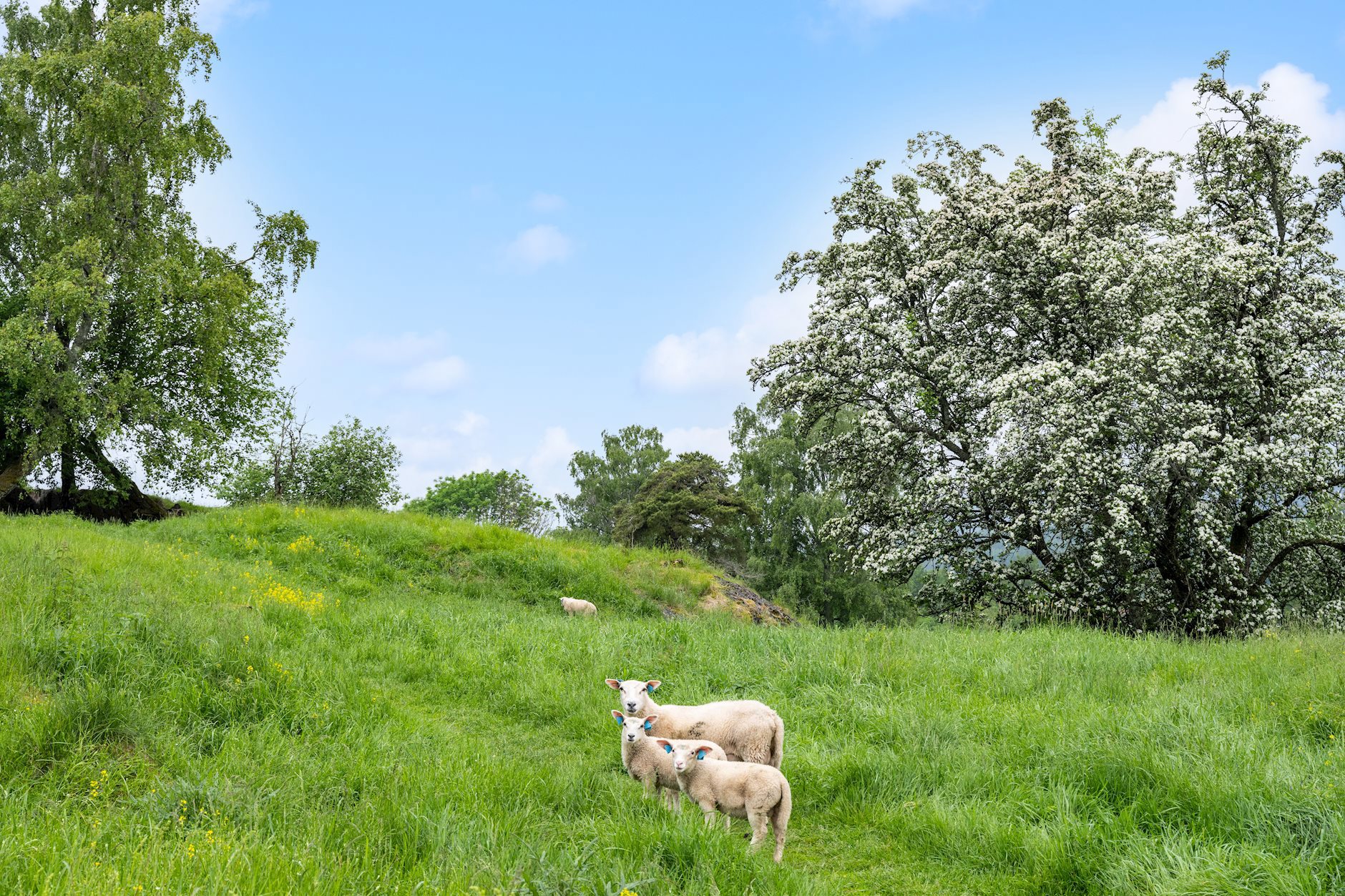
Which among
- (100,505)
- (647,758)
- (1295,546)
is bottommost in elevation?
(647,758)

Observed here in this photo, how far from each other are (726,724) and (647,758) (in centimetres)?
83

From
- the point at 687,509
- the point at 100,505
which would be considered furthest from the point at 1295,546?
the point at 100,505

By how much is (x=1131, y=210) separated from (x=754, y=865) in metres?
22.6

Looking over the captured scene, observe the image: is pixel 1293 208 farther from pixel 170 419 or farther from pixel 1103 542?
pixel 170 419

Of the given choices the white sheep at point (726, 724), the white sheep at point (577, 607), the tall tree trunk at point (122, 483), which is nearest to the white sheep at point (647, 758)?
the white sheep at point (726, 724)

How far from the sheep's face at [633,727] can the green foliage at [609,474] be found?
2782 inches

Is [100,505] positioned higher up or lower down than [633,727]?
higher up

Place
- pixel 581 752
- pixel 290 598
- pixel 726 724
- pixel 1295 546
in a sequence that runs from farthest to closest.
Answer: pixel 1295 546 < pixel 290 598 < pixel 581 752 < pixel 726 724

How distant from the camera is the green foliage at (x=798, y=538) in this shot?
169ft

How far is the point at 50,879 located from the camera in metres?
3.88

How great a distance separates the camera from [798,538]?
180 feet

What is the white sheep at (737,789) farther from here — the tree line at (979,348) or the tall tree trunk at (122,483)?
the tall tree trunk at (122,483)

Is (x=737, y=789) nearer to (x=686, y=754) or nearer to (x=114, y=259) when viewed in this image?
(x=686, y=754)

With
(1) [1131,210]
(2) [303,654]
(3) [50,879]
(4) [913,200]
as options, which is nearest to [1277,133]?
(1) [1131,210]
